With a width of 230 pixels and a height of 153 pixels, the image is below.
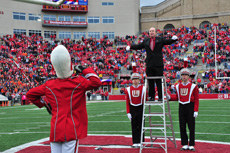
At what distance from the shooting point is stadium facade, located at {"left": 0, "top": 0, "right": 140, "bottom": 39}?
47.5 m

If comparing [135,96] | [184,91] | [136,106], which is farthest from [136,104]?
[184,91]

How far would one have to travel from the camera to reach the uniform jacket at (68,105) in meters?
3.68

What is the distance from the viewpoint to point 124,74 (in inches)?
1379

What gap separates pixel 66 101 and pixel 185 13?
159ft

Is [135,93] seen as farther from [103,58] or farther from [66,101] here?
[103,58]

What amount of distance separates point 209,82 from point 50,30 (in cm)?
2877

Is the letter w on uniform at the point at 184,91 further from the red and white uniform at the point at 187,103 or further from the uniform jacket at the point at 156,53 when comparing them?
the uniform jacket at the point at 156,53

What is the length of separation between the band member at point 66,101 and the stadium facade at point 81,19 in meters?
45.6

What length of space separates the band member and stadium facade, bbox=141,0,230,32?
4701 cm

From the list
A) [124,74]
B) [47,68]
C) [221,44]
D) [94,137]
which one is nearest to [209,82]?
[221,44]

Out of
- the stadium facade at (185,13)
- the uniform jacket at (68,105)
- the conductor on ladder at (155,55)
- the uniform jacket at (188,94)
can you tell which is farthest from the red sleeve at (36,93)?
the stadium facade at (185,13)

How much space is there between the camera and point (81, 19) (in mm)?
50500

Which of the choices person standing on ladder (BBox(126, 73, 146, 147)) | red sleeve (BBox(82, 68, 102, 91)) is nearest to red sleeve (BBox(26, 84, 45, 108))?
red sleeve (BBox(82, 68, 102, 91))

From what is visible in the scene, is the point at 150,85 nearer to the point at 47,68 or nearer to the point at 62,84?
the point at 62,84
